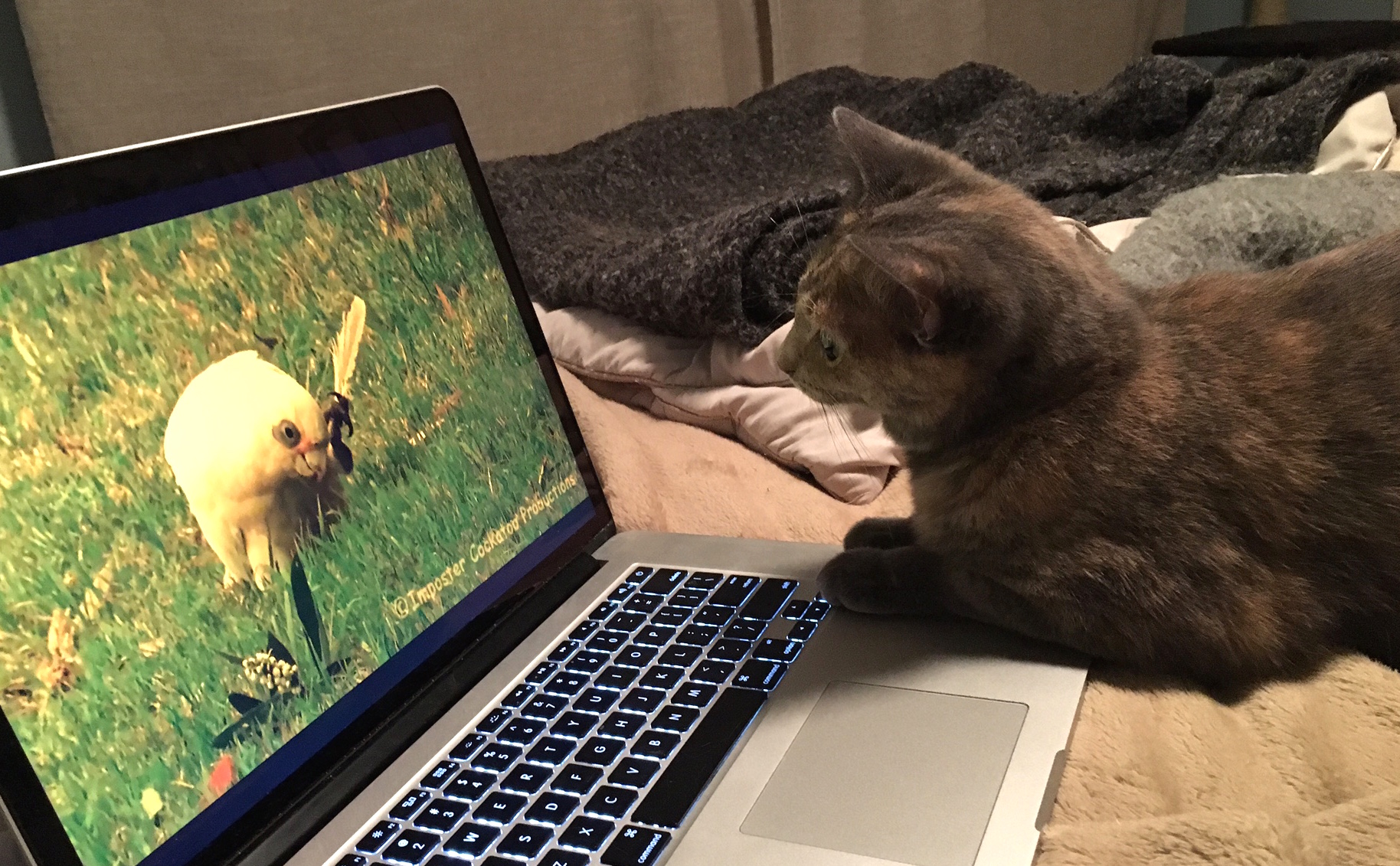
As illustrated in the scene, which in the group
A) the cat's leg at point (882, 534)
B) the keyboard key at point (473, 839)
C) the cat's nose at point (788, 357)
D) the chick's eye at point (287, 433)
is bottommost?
the cat's leg at point (882, 534)

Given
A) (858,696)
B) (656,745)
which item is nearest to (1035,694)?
(858,696)

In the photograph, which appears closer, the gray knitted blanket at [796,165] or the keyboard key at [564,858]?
the keyboard key at [564,858]

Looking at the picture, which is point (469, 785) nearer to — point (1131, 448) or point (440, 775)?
point (440, 775)

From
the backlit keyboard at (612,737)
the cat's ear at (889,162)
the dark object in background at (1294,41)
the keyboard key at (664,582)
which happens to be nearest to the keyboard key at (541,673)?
the backlit keyboard at (612,737)

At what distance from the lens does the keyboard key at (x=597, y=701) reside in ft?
2.01

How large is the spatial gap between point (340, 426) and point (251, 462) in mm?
69

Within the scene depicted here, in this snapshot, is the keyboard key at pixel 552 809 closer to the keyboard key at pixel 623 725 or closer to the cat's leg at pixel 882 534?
the keyboard key at pixel 623 725

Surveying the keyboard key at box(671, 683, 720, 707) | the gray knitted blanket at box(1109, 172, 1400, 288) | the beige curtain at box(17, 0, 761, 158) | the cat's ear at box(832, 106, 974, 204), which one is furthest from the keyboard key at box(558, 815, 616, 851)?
the beige curtain at box(17, 0, 761, 158)

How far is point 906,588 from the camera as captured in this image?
2.23 feet

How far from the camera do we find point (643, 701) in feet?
2.01

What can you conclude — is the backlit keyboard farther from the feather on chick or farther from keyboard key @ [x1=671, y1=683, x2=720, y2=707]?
the feather on chick

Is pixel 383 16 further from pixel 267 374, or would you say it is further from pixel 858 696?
pixel 858 696

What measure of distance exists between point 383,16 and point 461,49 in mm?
154

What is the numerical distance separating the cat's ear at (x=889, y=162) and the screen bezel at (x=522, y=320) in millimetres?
292
